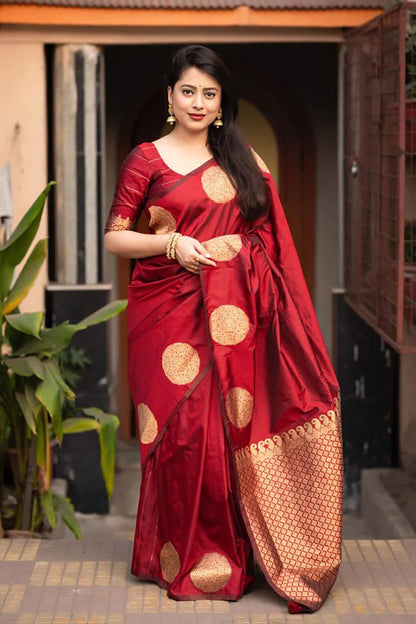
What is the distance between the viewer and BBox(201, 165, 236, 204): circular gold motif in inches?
155

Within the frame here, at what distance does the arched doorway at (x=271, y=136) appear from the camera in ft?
24.9

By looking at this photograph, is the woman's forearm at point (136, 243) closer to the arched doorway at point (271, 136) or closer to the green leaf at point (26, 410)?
the green leaf at point (26, 410)

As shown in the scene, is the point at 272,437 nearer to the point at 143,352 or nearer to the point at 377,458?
the point at 143,352

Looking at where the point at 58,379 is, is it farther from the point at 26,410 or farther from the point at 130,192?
the point at 130,192

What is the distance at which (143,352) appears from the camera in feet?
13.3

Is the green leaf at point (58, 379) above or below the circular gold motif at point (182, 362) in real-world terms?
below

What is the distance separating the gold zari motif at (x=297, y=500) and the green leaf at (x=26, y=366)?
4.19ft

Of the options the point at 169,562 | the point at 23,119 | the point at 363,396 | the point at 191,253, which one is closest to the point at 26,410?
the point at 169,562

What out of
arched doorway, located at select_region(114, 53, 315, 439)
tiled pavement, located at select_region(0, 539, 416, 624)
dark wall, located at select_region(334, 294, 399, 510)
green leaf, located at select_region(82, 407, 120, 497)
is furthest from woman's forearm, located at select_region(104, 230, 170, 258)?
arched doorway, located at select_region(114, 53, 315, 439)

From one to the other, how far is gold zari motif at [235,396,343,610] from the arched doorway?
3.75 m

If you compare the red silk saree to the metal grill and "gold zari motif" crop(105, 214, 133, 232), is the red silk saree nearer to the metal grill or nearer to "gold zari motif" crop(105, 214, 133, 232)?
"gold zari motif" crop(105, 214, 133, 232)

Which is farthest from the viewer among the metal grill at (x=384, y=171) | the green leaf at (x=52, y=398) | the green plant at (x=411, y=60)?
the green plant at (x=411, y=60)

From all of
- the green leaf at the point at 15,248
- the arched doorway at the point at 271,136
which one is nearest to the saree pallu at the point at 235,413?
the green leaf at the point at 15,248

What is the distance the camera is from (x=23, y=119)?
247 inches
